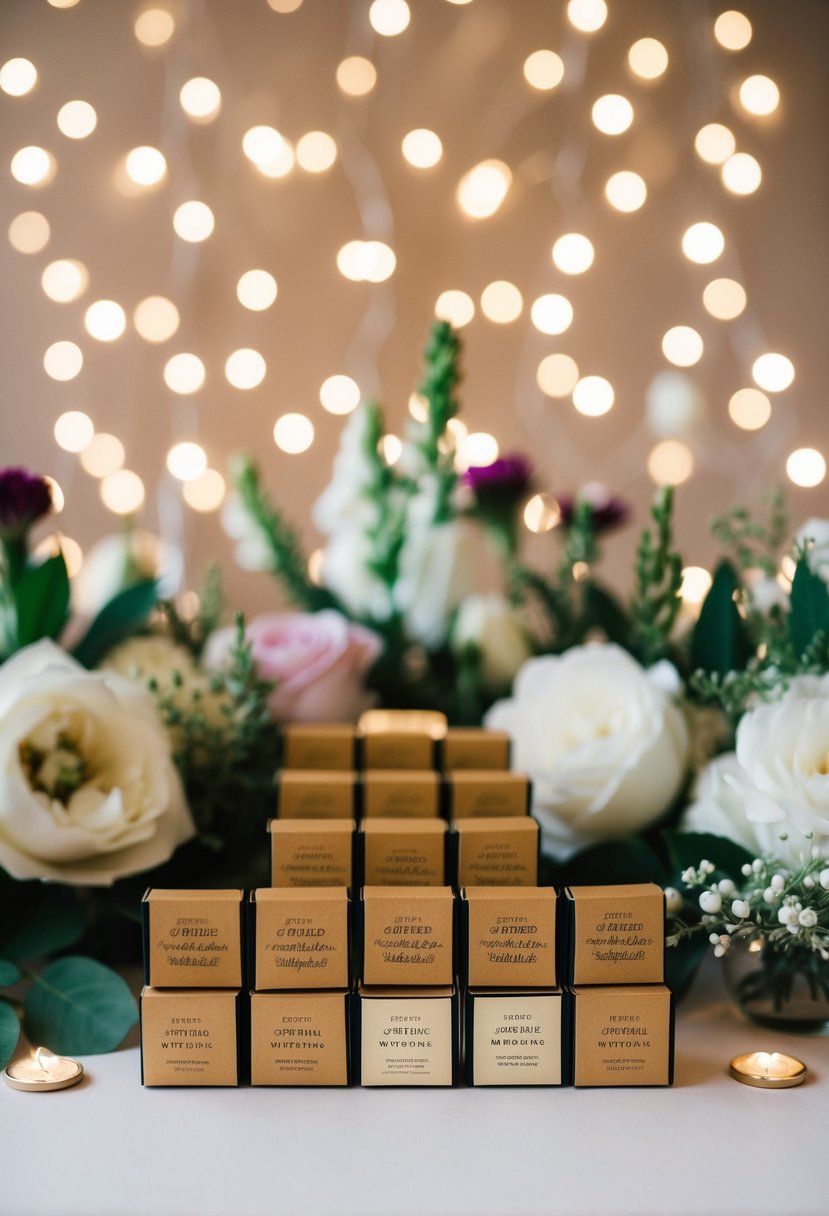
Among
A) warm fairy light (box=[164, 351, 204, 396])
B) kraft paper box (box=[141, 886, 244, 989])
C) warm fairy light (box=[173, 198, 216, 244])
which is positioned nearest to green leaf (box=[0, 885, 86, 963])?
kraft paper box (box=[141, 886, 244, 989])

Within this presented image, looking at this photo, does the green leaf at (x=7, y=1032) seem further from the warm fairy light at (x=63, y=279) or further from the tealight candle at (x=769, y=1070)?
the warm fairy light at (x=63, y=279)

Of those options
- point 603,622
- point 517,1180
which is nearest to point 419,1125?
point 517,1180

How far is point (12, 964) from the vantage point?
2.26 ft

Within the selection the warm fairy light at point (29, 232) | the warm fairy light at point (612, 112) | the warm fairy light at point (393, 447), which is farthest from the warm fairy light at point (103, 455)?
the warm fairy light at point (612, 112)

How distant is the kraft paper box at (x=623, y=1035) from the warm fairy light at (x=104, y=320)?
3.53 feet

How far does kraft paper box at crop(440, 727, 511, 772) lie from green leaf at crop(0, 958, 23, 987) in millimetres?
337

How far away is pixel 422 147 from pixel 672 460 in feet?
1.81

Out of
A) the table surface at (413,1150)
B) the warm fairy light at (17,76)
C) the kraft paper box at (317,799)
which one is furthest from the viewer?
the warm fairy light at (17,76)

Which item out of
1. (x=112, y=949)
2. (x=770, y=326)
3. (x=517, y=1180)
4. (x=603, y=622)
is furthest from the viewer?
(x=770, y=326)

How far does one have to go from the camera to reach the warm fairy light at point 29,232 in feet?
4.33

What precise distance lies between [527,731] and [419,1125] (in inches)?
13.1

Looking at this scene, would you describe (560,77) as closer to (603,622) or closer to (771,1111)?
(603,622)

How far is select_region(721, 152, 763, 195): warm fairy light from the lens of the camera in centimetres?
141

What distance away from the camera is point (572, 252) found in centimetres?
143
